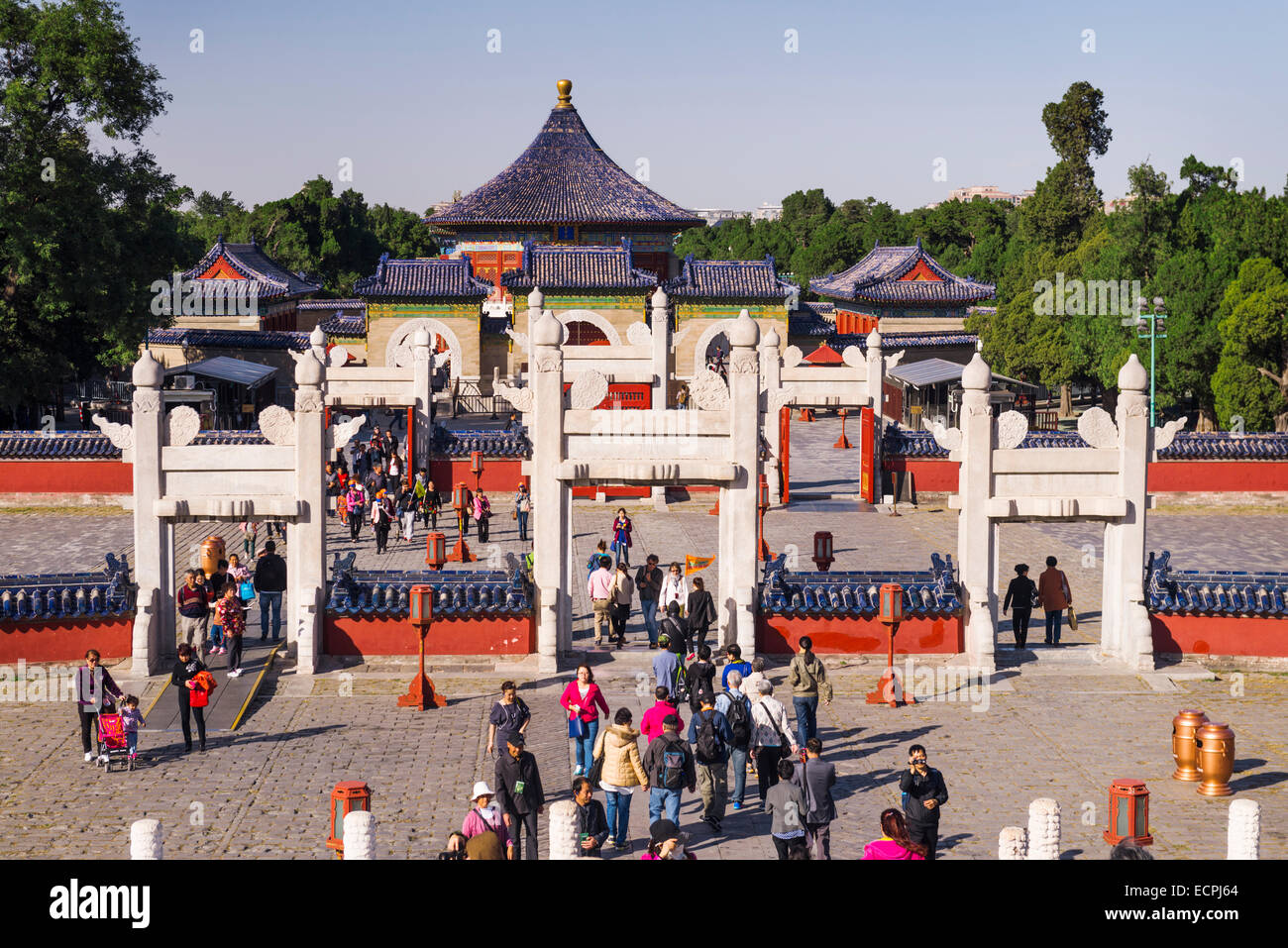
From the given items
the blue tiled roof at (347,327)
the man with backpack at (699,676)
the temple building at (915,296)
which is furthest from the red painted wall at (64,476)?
the temple building at (915,296)

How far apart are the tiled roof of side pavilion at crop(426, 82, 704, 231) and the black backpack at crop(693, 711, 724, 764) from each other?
5855 cm

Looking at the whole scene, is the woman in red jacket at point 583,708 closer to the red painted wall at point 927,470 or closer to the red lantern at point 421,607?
the red lantern at point 421,607

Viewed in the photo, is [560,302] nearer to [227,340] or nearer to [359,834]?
[227,340]

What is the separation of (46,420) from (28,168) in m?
6.54

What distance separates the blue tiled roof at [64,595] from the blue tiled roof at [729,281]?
137 ft

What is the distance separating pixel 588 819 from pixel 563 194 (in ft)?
211

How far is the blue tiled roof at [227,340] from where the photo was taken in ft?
207

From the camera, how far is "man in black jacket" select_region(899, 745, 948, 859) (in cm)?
1355

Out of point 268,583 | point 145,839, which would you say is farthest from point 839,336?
point 145,839

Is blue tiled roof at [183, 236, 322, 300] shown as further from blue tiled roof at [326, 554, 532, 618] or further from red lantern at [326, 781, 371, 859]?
red lantern at [326, 781, 371, 859]

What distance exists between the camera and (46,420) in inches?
1647

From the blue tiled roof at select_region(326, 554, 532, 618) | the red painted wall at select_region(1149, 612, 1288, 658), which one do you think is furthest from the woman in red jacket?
the red painted wall at select_region(1149, 612, 1288, 658)

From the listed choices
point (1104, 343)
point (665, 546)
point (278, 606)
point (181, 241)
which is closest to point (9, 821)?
point (278, 606)
